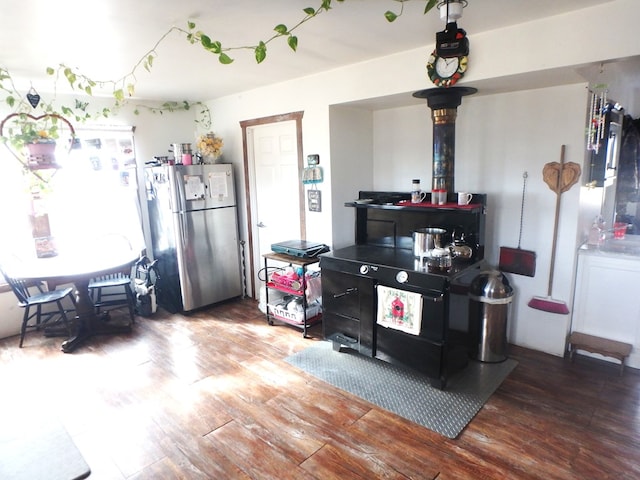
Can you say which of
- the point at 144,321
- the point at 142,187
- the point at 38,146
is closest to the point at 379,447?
the point at 144,321

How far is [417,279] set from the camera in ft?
8.45

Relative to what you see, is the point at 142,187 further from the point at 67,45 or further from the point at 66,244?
the point at 67,45

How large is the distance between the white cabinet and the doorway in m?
2.37

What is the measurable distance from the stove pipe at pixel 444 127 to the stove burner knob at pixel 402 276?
76cm

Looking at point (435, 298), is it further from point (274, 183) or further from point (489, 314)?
point (274, 183)

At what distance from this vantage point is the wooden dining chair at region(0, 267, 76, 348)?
3.46 metres

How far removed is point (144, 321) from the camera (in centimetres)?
406

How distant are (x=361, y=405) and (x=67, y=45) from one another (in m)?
2.90

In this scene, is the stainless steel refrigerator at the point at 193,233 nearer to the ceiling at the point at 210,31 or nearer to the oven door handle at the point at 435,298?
the ceiling at the point at 210,31

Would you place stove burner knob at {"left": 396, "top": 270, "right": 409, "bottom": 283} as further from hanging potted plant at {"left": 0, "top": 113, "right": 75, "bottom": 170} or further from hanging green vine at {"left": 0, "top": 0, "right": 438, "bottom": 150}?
hanging potted plant at {"left": 0, "top": 113, "right": 75, "bottom": 170}

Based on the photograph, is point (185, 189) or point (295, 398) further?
point (185, 189)

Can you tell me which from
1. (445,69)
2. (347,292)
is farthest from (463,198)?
(347,292)

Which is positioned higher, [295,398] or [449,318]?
[449,318]

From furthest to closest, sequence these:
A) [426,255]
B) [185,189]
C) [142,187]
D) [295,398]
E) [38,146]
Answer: [142,187] < [185,189] < [38,146] < [426,255] < [295,398]
